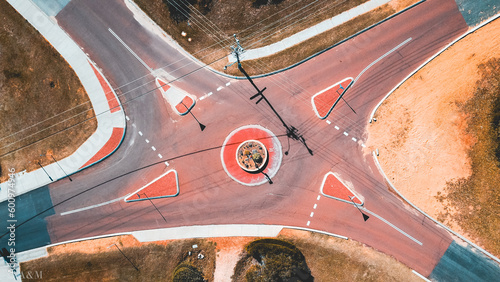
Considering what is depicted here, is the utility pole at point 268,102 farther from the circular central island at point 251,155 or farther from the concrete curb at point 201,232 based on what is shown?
the concrete curb at point 201,232

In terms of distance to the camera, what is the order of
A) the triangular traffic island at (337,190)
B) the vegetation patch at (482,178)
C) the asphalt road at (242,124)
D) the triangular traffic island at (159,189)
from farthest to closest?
the triangular traffic island at (159,189) < the triangular traffic island at (337,190) < the asphalt road at (242,124) < the vegetation patch at (482,178)

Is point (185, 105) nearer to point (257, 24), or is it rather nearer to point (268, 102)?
point (268, 102)

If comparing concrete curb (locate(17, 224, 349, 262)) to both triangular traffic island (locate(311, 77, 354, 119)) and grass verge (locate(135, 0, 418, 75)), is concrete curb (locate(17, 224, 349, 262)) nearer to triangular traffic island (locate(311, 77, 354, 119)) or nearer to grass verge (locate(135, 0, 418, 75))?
triangular traffic island (locate(311, 77, 354, 119))

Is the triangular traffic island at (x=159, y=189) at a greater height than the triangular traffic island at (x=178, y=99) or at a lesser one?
lesser

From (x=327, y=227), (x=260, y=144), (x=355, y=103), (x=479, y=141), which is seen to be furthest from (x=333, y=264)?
(x=479, y=141)

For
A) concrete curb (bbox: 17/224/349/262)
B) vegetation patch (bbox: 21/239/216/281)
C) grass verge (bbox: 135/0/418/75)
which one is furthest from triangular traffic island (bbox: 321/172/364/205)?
vegetation patch (bbox: 21/239/216/281)

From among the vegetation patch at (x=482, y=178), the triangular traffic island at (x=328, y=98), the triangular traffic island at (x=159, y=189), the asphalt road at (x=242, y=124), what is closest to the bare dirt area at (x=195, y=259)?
the asphalt road at (x=242, y=124)
